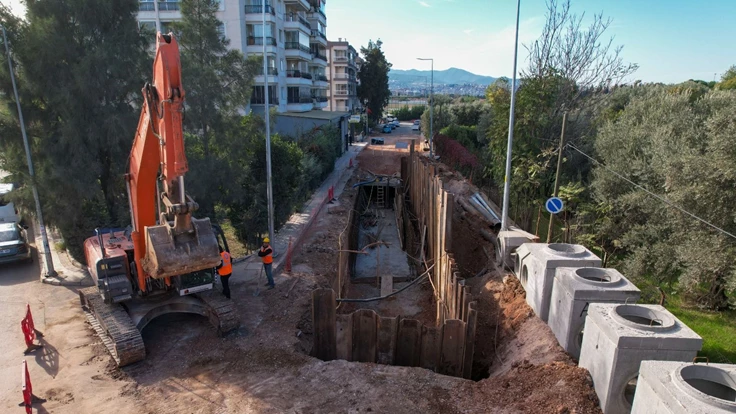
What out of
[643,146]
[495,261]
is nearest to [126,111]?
[495,261]

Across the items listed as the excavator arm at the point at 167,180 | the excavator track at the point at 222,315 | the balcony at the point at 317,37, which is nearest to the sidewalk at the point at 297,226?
the excavator track at the point at 222,315

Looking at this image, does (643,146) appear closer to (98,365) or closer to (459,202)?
(459,202)

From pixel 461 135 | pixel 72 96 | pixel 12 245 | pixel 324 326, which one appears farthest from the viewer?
pixel 461 135

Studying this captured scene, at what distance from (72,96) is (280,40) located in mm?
26165

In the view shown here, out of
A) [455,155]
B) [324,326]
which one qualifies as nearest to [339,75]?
[455,155]

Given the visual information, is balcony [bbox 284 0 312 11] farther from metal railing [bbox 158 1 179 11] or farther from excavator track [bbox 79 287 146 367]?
excavator track [bbox 79 287 146 367]

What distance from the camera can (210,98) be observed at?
16.4m

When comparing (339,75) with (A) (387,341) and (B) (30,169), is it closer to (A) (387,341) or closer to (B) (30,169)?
(B) (30,169)

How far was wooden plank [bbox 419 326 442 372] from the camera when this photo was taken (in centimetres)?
1034

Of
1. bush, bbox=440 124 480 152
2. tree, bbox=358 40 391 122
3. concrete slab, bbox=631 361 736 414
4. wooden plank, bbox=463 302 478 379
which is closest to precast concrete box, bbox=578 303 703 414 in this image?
concrete slab, bbox=631 361 736 414

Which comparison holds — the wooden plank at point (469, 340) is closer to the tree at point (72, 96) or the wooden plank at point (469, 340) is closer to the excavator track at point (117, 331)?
the excavator track at point (117, 331)

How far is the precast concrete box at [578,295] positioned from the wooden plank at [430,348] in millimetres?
2526

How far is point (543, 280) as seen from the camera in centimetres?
984

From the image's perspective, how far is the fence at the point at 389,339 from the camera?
1021 cm
